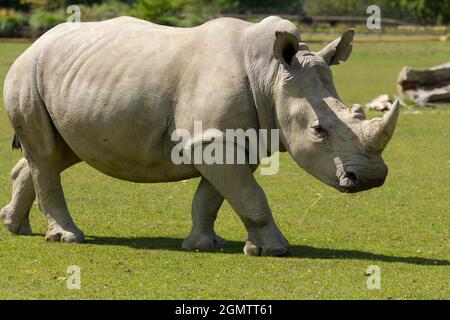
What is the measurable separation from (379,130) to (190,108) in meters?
1.69

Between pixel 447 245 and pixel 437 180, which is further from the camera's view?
pixel 437 180

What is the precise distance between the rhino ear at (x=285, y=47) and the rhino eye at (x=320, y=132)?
0.63m

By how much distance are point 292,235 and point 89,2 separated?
214 ft

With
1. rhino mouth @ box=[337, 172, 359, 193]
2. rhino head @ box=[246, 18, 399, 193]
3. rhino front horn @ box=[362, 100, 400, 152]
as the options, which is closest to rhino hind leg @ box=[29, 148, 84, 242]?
rhino head @ box=[246, 18, 399, 193]

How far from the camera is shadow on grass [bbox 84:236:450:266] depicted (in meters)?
10.4

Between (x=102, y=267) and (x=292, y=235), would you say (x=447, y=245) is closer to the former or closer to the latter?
(x=292, y=235)

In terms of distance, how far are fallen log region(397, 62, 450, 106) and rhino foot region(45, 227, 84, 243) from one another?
14.9 metres

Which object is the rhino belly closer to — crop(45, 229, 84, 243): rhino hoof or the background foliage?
crop(45, 229, 84, 243): rhino hoof

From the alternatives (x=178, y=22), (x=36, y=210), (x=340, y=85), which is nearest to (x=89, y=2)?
(x=178, y=22)

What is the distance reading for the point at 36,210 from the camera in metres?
13.3

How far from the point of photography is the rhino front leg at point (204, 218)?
426 inches

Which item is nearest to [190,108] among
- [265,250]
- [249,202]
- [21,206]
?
[249,202]

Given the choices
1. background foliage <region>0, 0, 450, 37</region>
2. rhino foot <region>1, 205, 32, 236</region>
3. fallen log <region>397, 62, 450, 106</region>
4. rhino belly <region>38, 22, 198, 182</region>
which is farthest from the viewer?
background foliage <region>0, 0, 450, 37</region>

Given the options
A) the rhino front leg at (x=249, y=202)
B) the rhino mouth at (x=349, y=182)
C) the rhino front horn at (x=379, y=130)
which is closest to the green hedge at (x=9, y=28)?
the rhino front leg at (x=249, y=202)
